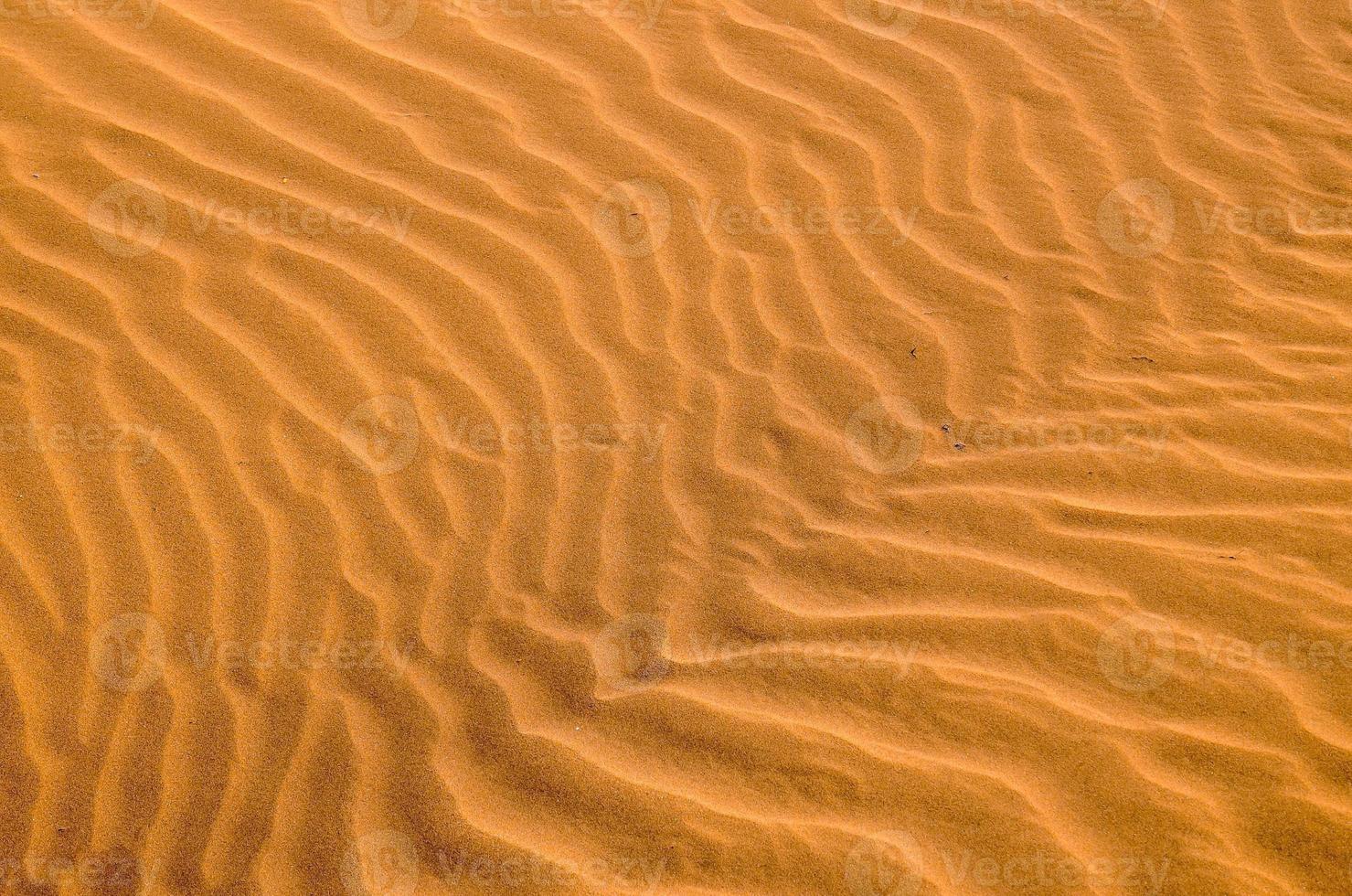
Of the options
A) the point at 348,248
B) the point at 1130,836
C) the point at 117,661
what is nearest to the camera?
the point at 1130,836

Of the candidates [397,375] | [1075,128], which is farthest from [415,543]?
[1075,128]

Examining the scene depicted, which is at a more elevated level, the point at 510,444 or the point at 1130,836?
the point at 510,444

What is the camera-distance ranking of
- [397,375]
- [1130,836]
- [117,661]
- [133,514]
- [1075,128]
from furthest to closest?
[1075,128]
[397,375]
[133,514]
[117,661]
[1130,836]

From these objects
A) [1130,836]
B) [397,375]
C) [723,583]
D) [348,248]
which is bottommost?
[1130,836]

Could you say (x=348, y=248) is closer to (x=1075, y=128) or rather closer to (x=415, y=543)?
(x=415, y=543)

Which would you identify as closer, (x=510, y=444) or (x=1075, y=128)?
(x=510, y=444)

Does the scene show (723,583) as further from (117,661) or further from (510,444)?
(117,661)
